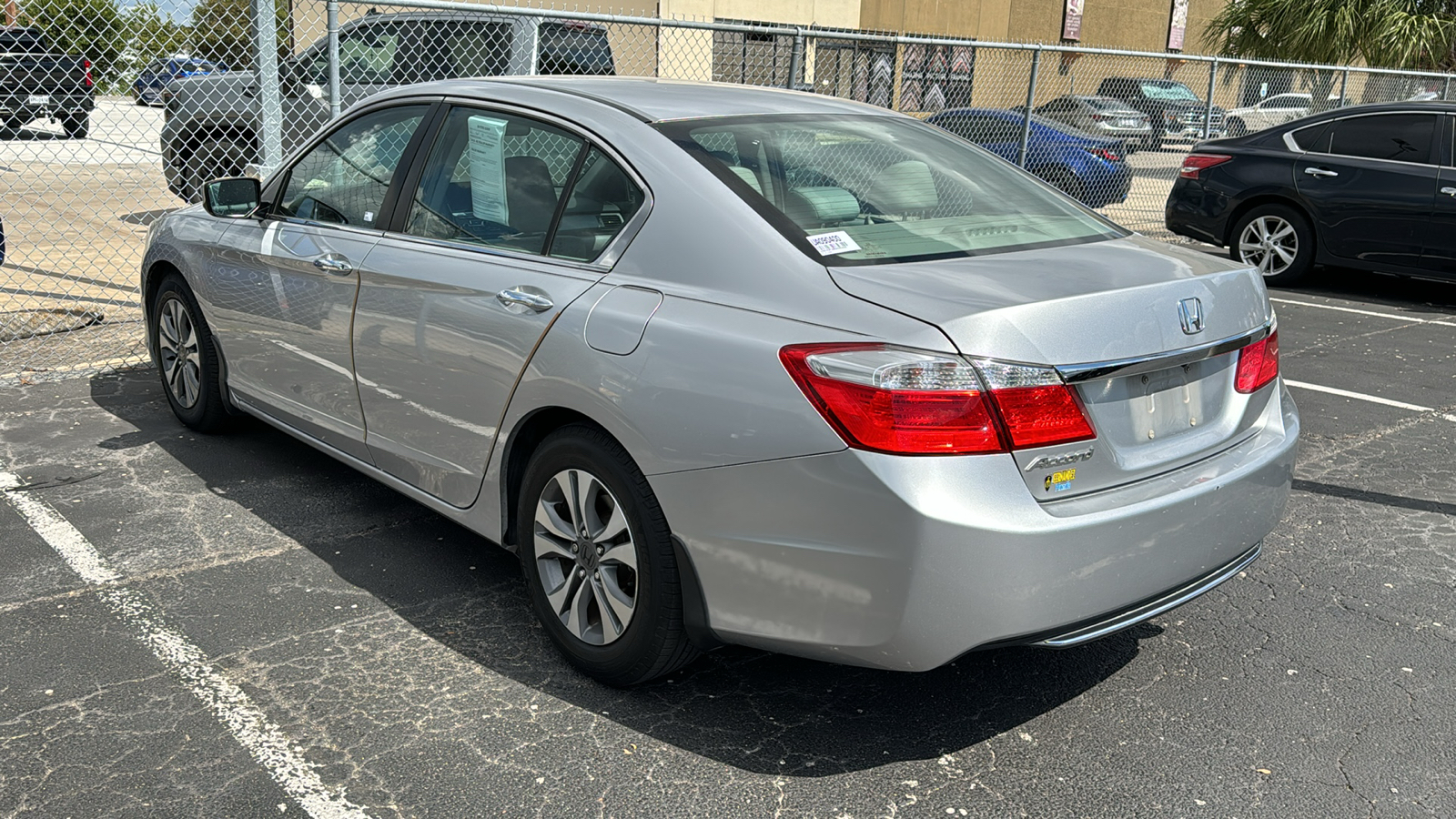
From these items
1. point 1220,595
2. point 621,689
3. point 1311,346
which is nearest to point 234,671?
point 621,689

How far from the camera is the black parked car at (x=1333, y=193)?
9070 mm

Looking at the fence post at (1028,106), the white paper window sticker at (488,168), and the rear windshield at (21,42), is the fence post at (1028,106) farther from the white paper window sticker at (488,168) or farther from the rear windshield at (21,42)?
the rear windshield at (21,42)

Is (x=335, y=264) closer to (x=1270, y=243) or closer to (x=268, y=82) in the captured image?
(x=268, y=82)

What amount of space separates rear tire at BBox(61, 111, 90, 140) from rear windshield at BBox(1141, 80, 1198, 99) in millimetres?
14398

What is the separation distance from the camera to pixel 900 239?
3195mm

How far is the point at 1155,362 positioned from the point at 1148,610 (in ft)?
1.94

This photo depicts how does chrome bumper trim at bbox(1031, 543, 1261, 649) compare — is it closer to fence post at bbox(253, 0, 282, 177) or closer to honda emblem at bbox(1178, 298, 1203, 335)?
honda emblem at bbox(1178, 298, 1203, 335)

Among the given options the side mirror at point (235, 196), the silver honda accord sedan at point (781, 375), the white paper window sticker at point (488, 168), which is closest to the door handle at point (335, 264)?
the silver honda accord sedan at point (781, 375)

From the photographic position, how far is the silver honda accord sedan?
8.58 ft

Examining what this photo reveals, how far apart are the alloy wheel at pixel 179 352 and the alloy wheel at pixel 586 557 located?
250 centimetres

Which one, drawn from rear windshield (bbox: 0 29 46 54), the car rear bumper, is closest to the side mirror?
the car rear bumper

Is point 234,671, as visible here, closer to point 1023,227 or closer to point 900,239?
point 900,239

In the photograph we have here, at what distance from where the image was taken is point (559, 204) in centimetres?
344

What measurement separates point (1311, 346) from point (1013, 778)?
19.6ft
